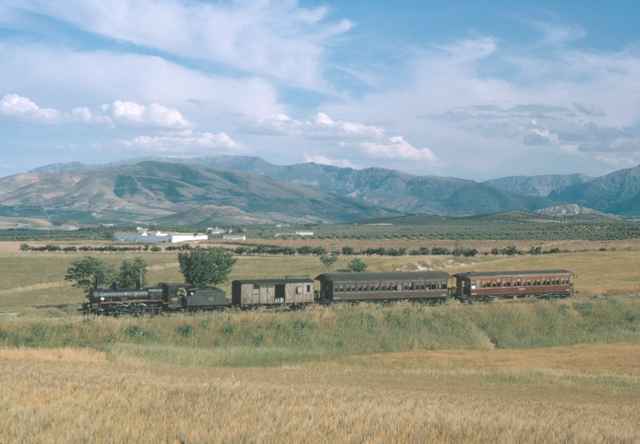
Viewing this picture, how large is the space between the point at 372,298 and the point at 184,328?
19.2 m

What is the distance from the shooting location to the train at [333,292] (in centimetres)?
5647

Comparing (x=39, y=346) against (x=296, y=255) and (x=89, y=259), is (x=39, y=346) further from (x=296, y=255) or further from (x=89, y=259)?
(x=296, y=255)

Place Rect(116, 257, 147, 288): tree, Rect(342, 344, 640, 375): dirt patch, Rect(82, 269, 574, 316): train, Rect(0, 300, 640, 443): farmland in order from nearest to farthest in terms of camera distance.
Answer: Rect(0, 300, 640, 443): farmland, Rect(342, 344, 640, 375): dirt patch, Rect(82, 269, 574, 316): train, Rect(116, 257, 147, 288): tree

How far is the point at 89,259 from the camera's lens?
266 feet

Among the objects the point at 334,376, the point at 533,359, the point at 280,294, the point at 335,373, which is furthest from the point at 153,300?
the point at 533,359

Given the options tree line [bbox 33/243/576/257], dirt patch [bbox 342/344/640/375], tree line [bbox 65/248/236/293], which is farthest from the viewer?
tree line [bbox 33/243/576/257]

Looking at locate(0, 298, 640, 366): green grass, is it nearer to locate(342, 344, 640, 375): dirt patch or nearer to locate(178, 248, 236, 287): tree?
locate(342, 344, 640, 375): dirt patch

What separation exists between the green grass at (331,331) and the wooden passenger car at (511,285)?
12.8ft

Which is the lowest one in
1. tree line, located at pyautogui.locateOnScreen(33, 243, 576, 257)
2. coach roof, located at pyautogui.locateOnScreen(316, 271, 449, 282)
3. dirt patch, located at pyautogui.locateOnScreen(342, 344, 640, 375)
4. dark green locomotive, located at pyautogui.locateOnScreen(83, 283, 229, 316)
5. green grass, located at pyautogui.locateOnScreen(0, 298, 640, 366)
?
dirt patch, located at pyautogui.locateOnScreen(342, 344, 640, 375)

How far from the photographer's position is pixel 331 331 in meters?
52.9

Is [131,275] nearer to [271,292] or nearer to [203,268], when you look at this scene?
[203,268]

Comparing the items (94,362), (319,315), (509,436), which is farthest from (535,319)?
(509,436)

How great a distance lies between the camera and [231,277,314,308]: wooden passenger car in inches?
2280

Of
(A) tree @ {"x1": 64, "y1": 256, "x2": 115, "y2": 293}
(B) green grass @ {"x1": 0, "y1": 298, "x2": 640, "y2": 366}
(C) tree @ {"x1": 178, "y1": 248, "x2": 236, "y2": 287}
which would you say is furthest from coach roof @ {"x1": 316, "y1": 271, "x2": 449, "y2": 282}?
(A) tree @ {"x1": 64, "y1": 256, "x2": 115, "y2": 293}
